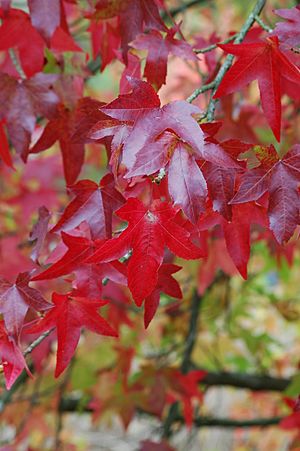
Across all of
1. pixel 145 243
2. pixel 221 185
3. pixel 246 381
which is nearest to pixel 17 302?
pixel 145 243

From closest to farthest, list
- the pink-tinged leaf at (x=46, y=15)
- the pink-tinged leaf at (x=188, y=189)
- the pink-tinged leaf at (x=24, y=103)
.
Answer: the pink-tinged leaf at (x=188, y=189) → the pink-tinged leaf at (x=46, y=15) → the pink-tinged leaf at (x=24, y=103)

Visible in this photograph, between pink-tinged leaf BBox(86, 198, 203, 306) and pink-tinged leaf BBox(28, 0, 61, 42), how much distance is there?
1.09 feet

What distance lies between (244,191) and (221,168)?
0.04 m

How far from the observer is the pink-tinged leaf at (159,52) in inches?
39.0

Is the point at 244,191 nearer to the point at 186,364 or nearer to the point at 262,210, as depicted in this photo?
the point at 262,210

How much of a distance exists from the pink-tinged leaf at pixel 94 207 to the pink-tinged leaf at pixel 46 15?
24 centimetres

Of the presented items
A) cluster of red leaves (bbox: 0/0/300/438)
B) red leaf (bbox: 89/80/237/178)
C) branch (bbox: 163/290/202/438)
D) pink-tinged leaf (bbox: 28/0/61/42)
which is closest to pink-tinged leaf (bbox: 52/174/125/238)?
cluster of red leaves (bbox: 0/0/300/438)

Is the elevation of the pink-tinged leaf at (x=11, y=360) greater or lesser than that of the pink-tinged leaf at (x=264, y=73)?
lesser

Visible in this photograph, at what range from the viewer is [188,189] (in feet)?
2.33

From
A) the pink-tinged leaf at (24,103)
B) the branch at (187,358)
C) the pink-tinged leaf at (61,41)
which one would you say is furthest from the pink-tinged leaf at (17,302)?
the branch at (187,358)

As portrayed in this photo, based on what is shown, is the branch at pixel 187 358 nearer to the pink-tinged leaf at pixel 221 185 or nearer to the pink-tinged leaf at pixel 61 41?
the pink-tinged leaf at pixel 61 41

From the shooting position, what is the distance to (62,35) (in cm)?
120

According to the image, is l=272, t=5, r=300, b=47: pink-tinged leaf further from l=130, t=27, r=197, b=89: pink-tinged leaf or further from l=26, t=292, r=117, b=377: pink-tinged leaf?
l=26, t=292, r=117, b=377: pink-tinged leaf

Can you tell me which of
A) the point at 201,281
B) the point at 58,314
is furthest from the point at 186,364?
the point at 58,314
